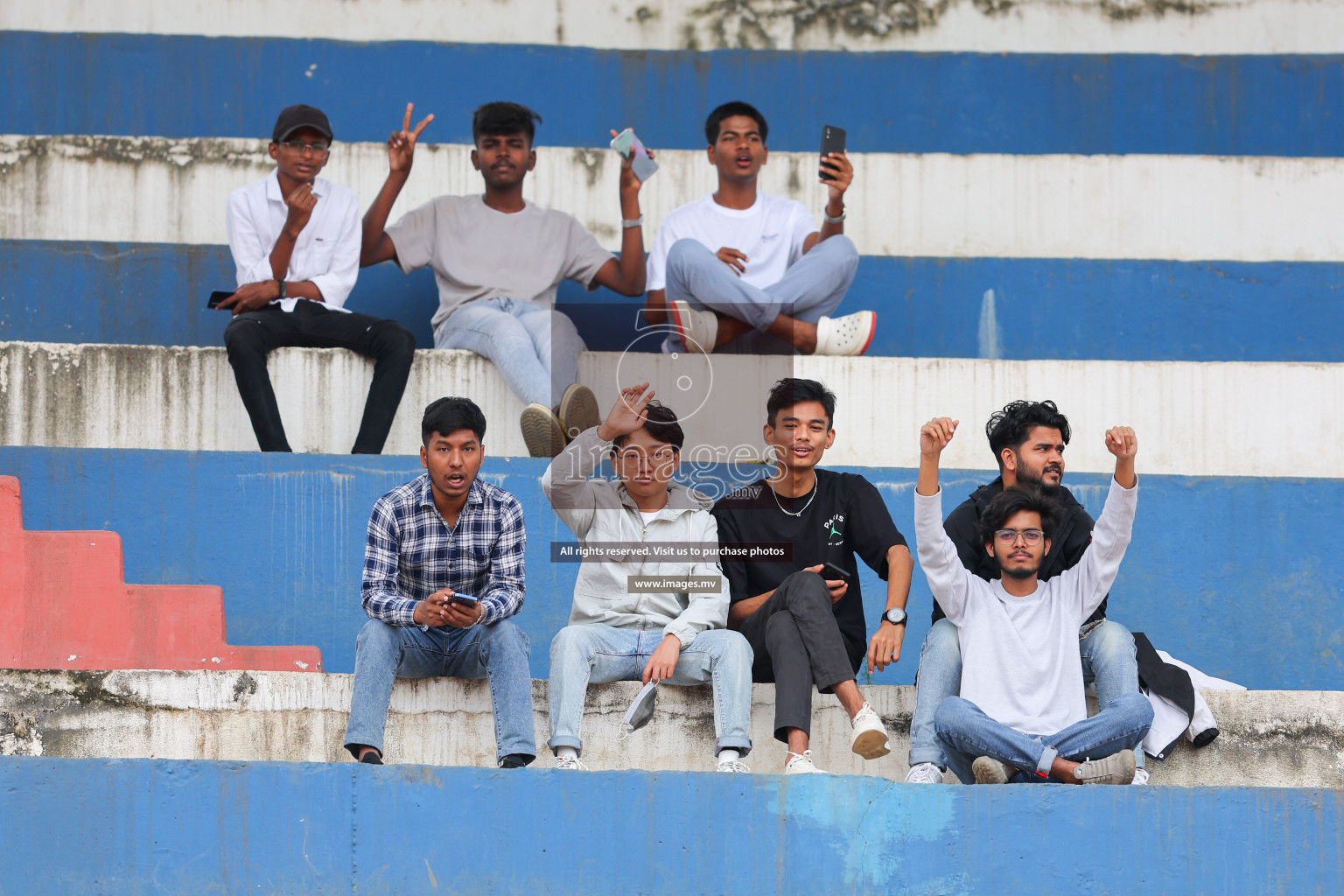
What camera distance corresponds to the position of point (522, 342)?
210 inches

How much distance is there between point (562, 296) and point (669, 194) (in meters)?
0.78

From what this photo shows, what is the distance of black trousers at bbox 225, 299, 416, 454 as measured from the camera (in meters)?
5.09

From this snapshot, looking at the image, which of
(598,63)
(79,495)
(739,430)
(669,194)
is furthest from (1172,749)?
(598,63)

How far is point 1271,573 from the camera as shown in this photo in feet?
16.1

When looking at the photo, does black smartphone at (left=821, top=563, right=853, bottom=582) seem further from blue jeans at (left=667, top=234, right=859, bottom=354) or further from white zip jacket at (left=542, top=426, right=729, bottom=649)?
blue jeans at (left=667, top=234, right=859, bottom=354)

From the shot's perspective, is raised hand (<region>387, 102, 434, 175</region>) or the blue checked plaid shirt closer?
the blue checked plaid shirt

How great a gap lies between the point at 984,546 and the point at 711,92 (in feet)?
12.6

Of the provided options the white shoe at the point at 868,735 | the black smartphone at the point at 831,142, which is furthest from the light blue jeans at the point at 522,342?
the white shoe at the point at 868,735

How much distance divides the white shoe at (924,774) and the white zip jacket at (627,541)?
22.8 inches

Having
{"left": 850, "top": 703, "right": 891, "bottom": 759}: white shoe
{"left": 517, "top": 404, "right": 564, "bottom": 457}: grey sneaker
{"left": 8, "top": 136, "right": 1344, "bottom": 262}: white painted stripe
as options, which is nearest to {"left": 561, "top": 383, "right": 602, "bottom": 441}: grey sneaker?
{"left": 517, "top": 404, "right": 564, "bottom": 457}: grey sneaker

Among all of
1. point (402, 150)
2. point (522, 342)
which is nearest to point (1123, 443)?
point (522, 342)

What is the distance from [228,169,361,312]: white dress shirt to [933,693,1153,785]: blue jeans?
2783 mm

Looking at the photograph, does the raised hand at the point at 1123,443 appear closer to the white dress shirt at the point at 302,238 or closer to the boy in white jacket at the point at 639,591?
the boy in white jacket at the point at 639,591

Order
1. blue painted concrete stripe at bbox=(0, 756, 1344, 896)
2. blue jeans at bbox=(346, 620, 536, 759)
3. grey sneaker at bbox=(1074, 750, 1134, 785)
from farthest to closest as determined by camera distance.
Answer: blue jeans at bbox=(346, 620, 536, 759) → grey sneaker at bbox=(1074, 750, 1134, 785) → blue painted concrete stripe at bbox=(0, 756, 1344, 896)
